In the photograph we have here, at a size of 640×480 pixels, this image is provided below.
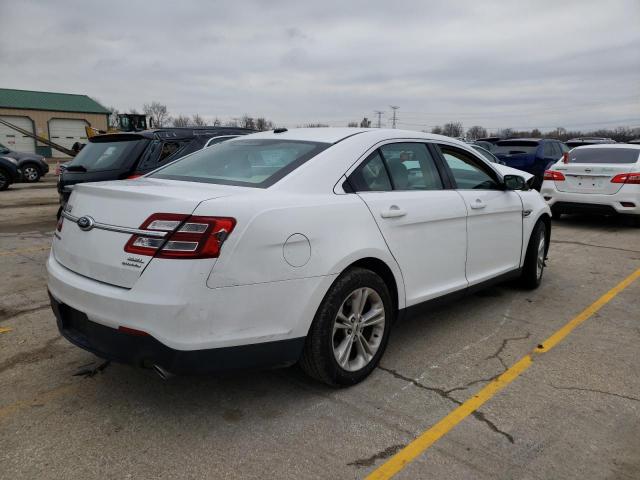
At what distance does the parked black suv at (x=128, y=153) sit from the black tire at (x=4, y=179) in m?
10.9

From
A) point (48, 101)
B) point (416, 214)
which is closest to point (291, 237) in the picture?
point (416, 214)

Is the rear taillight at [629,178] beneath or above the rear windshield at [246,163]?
beneath

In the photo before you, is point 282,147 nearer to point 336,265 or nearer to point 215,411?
point 336,265

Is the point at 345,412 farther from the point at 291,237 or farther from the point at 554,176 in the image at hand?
the point at 554,176

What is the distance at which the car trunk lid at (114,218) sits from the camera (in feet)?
8.36

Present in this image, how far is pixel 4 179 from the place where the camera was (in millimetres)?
16297

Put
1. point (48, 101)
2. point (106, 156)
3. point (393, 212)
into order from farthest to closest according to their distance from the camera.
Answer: point (48, 101) → point (106, 156) → point (393, 212)

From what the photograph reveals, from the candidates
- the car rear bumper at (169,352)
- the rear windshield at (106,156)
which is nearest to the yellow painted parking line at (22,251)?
the rear windshield at (106,156)

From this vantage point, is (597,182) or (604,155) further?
(604,155)

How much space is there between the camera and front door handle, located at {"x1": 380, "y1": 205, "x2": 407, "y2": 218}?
3290mm

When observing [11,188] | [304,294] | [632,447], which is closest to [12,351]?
[304,294]

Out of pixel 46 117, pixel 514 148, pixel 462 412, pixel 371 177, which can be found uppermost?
pixel 46 117

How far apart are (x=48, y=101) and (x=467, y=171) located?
4888cm

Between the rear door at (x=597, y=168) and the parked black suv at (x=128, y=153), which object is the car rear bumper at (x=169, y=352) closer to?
the parked black suv at (x=128, y=153)
